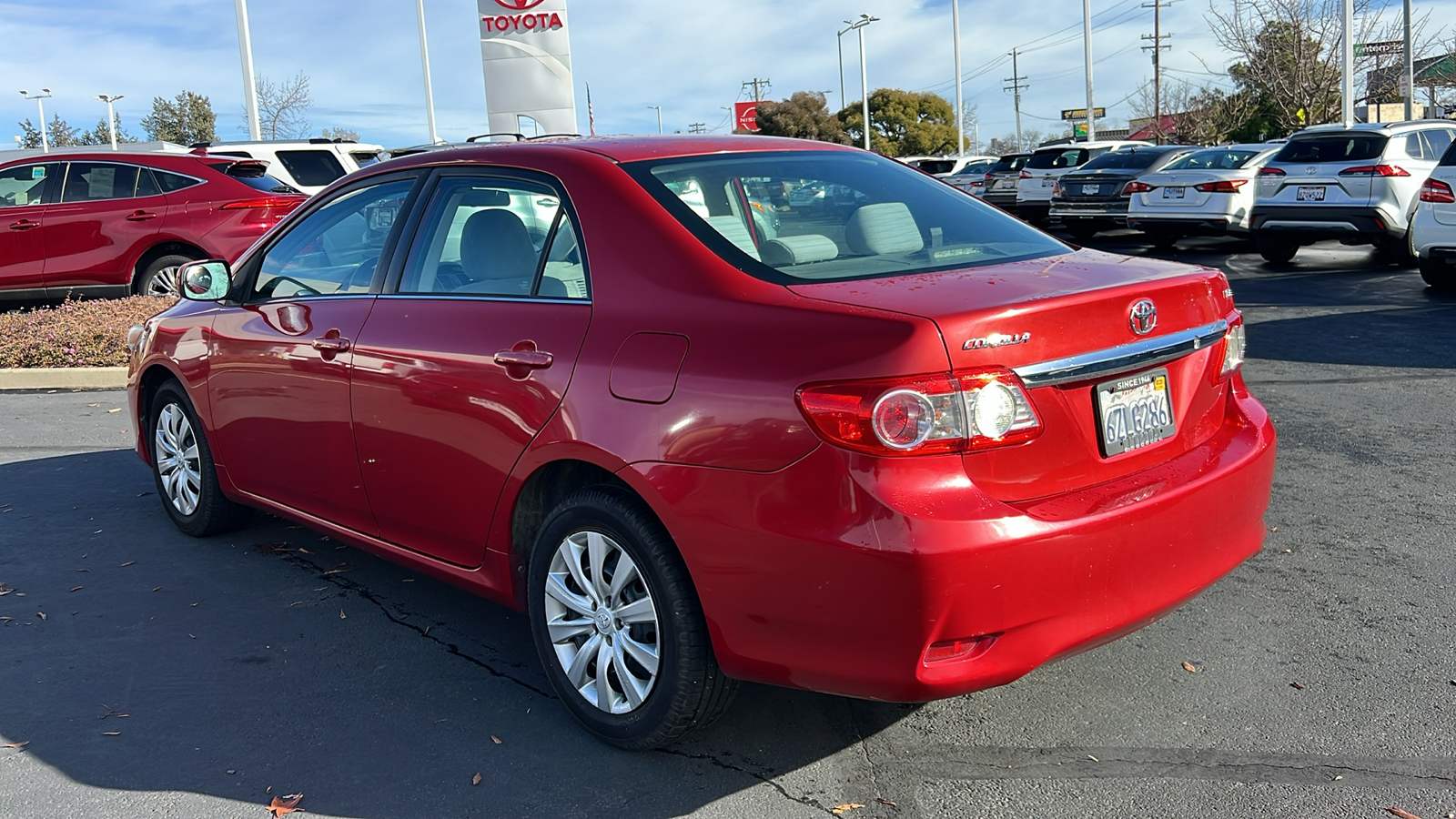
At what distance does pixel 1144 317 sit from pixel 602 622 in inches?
63.2

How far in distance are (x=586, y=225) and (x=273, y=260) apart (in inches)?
77.5

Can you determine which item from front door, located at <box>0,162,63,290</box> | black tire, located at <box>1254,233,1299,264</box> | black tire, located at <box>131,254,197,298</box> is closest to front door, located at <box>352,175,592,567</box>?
black tire, located at <box>131,254,197,298</box>

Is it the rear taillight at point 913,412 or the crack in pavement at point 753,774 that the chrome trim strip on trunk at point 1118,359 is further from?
the crack in pavement at point 753,774

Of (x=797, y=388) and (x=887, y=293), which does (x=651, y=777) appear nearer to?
(x=797, y=388)

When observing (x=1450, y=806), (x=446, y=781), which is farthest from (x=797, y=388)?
(x=1450, y=806)

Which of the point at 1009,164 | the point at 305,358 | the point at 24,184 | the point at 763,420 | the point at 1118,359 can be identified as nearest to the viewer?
the point at 763,420

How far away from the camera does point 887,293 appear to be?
9.72 feet

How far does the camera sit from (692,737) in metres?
→ 3.42

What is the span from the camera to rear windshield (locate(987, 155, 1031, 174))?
84.6 ft

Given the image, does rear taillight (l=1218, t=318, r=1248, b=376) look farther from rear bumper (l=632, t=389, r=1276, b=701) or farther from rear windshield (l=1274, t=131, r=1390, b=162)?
rear windshield (l=1274, t=131, r=1390, b=162)

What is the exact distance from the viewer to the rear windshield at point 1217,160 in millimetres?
17000

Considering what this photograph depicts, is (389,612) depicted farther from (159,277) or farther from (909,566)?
(159,277)

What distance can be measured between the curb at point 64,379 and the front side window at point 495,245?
6739mm

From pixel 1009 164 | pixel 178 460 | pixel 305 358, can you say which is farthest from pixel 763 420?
pixel 1009 164
